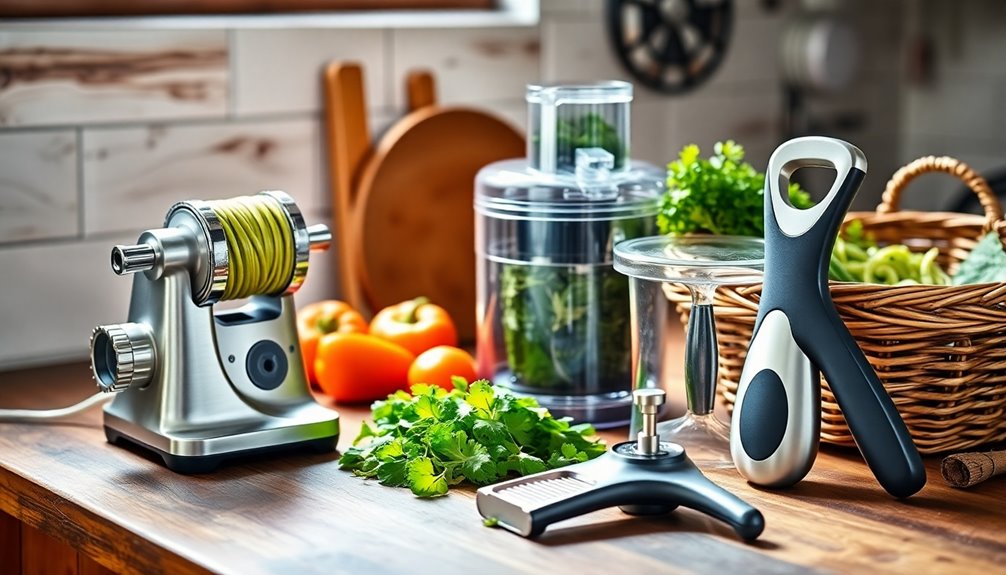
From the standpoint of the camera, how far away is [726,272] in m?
1.19

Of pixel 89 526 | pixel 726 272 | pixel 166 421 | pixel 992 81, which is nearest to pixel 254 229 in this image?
pixel 166 421

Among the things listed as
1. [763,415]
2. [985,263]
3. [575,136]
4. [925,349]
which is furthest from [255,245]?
[985,263]

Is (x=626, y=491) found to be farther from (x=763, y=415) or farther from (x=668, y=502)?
(x=763, y=415)

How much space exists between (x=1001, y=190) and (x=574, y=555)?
4.60 ft

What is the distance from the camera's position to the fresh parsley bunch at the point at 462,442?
1169mm

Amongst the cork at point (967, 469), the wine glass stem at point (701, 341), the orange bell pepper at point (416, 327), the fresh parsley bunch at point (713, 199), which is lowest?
the cork at point (967, 469)

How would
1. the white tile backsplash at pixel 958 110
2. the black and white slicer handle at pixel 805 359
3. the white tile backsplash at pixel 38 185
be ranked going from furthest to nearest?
the white tile backsplash at pixel 958 110 → the white tile backsplash at pixel 38 185 → the black and white slicer handle at pixel 805 359

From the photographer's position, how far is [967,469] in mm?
1158

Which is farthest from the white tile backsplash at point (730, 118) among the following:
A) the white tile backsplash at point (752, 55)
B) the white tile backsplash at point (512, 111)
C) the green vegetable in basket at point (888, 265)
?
the green vegetable in basket at point (888, 265)

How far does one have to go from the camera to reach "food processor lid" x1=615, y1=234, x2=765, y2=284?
3.90 feet

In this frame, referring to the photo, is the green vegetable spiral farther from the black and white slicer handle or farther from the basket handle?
the basket handle

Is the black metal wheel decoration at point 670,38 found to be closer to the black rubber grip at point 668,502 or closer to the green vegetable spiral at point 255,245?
the green vegetable spiral at point 255,245

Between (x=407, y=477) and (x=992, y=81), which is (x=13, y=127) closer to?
(x=407, y=477)

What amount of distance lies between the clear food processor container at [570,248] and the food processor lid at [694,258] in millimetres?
71
